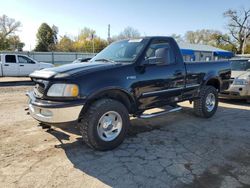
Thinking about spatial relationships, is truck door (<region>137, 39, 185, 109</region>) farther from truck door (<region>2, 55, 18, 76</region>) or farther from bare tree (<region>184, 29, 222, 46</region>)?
bare tree (<region>184, 29, 222, 46</region>)

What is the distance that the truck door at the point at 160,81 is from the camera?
187 inches

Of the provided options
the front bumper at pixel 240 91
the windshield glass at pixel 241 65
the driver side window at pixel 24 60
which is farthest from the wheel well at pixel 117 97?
the driver side window at pixel 24 60

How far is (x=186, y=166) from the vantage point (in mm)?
3752

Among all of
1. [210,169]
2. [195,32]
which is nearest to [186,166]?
[210,169]

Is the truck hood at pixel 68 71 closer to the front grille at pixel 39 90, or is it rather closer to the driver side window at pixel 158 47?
the front grille at pixel 39 90

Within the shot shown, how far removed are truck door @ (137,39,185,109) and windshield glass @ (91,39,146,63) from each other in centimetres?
22

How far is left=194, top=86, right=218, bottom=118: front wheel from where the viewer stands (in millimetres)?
6359

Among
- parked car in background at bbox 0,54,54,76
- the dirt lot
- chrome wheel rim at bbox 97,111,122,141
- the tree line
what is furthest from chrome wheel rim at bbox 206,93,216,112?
the tree line

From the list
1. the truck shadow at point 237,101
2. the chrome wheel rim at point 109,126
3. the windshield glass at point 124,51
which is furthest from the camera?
the truck shadow at point 237,101

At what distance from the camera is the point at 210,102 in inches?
265

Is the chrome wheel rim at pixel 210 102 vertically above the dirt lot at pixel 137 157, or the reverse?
the chrome wheel rim at pixel 210 102

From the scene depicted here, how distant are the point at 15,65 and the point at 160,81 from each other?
1518cm

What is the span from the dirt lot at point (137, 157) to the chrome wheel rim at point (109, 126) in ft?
0.90

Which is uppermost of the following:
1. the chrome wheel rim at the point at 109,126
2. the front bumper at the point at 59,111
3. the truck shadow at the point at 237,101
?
the front bumper at the point at 59,111
